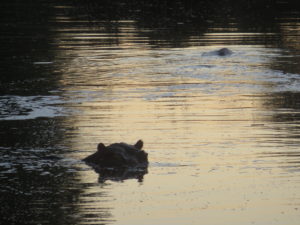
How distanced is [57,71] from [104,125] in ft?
28.9

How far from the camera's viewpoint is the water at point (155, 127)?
41.0 ft

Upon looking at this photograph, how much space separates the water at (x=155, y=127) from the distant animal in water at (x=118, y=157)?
241 mm

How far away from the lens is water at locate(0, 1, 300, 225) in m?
12.5

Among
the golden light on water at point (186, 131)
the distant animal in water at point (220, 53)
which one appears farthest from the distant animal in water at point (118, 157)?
the distant animal in water at point (220, 53)

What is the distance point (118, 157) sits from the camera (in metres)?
14.8

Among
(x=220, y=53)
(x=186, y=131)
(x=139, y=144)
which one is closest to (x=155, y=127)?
(x=186, y=131)

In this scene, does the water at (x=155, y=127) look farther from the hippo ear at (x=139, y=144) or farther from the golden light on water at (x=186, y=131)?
the hippo ear at (x=139, y=144)

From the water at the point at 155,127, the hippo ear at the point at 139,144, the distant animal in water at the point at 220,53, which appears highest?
the hippo ear at the point at 139,144

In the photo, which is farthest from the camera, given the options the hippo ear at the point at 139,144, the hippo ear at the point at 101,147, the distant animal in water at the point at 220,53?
the distant animal in water at the point at 220,53

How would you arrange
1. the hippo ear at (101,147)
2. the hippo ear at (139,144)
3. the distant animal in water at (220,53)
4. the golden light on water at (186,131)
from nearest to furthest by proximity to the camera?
1. the golden light on water at (186,131)
2. the hippo ear at (101,147)
3. the hippo ear at (139,144)
4. the distant animal in water at (220,53)


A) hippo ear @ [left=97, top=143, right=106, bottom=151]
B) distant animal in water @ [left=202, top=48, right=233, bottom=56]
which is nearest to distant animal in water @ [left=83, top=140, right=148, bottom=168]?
hippo ear @ [left=97, top=143, right=106, bottom=151]

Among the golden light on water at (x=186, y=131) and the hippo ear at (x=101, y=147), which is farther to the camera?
the hippo ear at (x=101, y=147)

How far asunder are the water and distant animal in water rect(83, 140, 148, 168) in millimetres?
241

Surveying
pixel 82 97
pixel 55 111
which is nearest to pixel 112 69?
pixel 82 97
